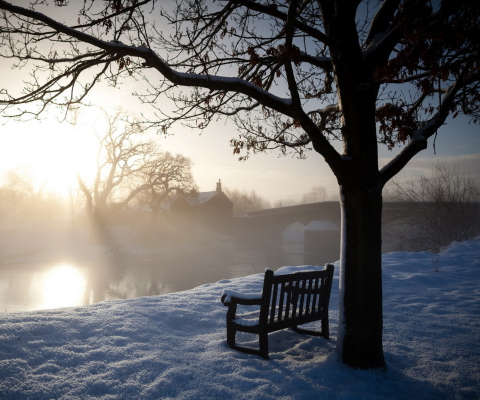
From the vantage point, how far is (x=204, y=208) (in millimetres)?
49375

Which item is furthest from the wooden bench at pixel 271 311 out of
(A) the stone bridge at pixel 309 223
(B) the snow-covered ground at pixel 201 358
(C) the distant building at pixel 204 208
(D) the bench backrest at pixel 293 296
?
(C) the distant building at pixel 204 208

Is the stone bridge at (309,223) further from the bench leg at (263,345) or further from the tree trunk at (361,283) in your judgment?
the bench leg at (263,345)

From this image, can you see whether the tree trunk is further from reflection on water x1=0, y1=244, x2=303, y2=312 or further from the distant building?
the distant building

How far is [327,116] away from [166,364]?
4.68 metres

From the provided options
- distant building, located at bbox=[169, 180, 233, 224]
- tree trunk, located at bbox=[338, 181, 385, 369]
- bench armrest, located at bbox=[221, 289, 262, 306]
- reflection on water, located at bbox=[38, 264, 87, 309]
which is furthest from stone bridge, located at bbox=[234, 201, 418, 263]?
bench armrest, located at bbox=[221, 289, 262, 306]

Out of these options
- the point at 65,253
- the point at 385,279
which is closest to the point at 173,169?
the point at 65,253

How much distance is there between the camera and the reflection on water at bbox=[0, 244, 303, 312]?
49.3 feet

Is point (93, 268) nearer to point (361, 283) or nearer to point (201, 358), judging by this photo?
point (201, 358)

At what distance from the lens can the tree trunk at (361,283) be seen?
3.56m

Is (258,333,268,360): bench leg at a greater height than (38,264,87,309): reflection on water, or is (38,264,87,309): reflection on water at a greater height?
(258,333,268,360): bench leg

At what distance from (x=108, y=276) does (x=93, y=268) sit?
3.86 metres

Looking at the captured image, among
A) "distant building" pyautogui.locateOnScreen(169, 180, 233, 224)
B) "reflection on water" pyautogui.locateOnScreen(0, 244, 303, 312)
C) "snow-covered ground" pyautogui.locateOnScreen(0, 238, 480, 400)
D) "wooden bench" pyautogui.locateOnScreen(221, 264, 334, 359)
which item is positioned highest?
"distant building" pyautogui.locateOnScreen(169, 180, 233, 224)

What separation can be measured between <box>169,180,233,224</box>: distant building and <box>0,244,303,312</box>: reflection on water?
15058 mm

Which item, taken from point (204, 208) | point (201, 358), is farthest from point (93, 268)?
point (204, 208)
